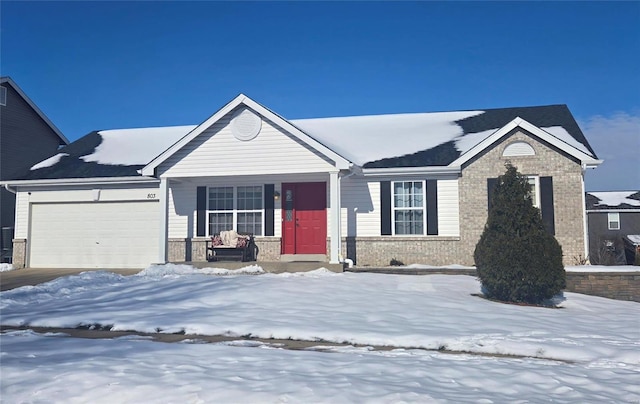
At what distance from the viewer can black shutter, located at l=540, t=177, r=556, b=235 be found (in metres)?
14.0

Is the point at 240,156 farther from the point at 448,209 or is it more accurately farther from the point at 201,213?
the point at 448,209

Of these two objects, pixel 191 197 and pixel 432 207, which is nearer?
pixel 432 207

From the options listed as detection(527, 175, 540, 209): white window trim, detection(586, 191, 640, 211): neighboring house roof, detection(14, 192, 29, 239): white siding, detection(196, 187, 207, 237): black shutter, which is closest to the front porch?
detection(196, 187, 207, 237): black shutter

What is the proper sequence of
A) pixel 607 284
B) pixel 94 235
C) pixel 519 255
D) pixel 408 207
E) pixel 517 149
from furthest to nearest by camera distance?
1. pixel 94 235
2. pixel 408 207
3. pixel 517 149
4. pixel 607 284
5. pixel 519 255

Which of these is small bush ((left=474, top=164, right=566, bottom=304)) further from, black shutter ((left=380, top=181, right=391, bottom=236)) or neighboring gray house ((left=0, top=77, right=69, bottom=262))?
neighboring gray house ((left=0, top=77, right=69, bottom=262))

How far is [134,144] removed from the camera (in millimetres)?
19422


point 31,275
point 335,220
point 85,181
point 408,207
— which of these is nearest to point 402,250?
point 408,207

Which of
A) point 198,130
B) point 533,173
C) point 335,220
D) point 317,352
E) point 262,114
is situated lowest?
point 317,352

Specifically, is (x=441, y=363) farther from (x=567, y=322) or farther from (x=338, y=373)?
(x=567, y=322)

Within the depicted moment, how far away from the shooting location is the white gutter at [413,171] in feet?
47.3

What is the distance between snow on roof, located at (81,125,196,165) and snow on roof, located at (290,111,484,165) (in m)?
5.05

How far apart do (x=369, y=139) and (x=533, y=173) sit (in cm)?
556

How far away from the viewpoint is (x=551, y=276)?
9.98 m

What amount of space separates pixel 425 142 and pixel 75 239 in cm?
1221
